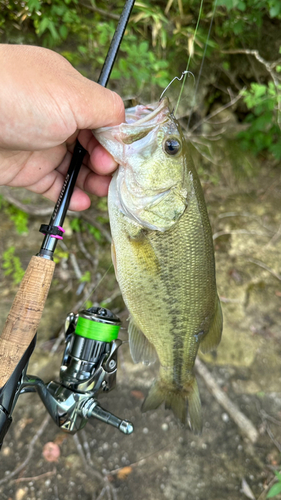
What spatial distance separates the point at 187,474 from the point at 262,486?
62cm

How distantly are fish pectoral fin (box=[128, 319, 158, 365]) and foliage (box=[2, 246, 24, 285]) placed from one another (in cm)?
135

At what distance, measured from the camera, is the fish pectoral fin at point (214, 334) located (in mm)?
1725

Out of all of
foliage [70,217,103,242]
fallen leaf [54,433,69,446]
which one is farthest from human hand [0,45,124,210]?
fallen leaf [54,433,69,446]

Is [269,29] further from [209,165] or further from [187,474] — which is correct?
[187,474]

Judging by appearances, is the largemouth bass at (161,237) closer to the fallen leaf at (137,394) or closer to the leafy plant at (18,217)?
the fallen leaf at (137,394)

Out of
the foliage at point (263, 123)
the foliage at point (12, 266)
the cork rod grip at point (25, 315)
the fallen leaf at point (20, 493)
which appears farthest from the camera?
the foliage at point (263, 123)

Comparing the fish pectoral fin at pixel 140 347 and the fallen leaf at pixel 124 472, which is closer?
the fish pectoral fin at pixel 140 347

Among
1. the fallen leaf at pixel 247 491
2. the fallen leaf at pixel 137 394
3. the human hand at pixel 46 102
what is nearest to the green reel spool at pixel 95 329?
the human hand at pixel 46 102

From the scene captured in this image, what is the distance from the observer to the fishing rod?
1.33m

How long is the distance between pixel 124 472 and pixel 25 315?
6.14ft

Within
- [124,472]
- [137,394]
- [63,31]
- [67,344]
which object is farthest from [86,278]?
[63,31]

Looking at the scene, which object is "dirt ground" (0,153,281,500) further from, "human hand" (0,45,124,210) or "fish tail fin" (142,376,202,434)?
"human hand" (0,45,124,210)

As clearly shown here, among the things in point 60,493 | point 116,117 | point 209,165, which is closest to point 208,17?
point 209,165

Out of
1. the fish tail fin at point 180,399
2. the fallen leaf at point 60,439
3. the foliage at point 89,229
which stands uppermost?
the foliage at point 89,229
